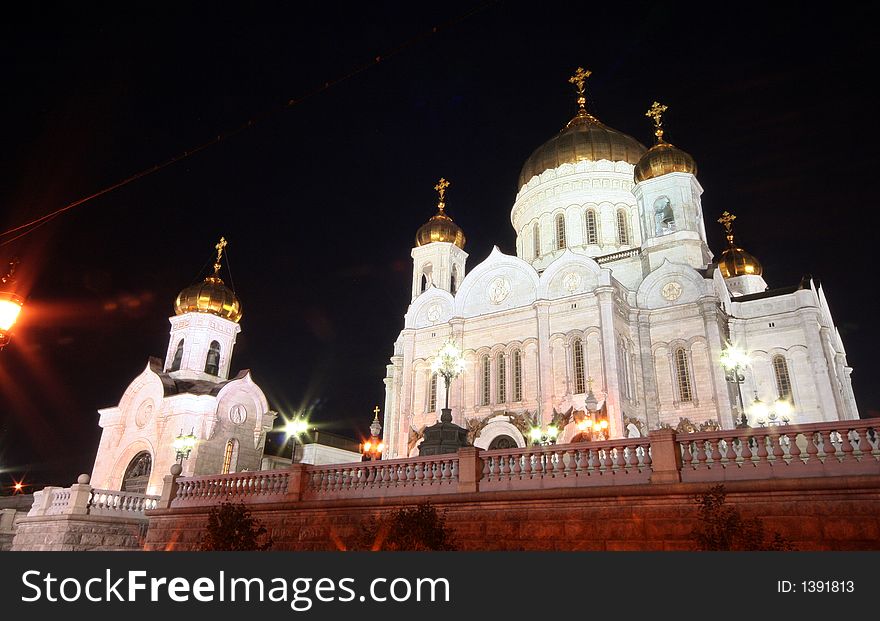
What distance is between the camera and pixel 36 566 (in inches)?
223

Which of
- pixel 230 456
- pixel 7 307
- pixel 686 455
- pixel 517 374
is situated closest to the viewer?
pixel 7 307

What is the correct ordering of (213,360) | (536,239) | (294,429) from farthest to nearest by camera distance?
(536,239)
(294,429)
(213,360)

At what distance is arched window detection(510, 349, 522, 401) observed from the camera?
2812 cm

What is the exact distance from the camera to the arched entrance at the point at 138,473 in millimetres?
30188

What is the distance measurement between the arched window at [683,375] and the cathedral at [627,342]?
67mm

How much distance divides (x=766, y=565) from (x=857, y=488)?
4.41 metres

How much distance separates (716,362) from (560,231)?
14247 millimetres

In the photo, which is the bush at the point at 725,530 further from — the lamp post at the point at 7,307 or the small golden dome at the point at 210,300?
the small golden dome at the point at 210,300

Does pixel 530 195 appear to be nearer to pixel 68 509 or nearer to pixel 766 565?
pixel 68 509

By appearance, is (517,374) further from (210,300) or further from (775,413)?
(210,300)

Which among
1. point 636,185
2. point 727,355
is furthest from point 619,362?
point 636,185

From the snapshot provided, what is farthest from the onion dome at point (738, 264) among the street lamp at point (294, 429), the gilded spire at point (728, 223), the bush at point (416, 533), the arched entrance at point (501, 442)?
the bush at point (416, 533)

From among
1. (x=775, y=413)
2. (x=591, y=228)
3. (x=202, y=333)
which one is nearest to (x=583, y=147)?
(x=591, y=228)

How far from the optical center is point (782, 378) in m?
28.6
